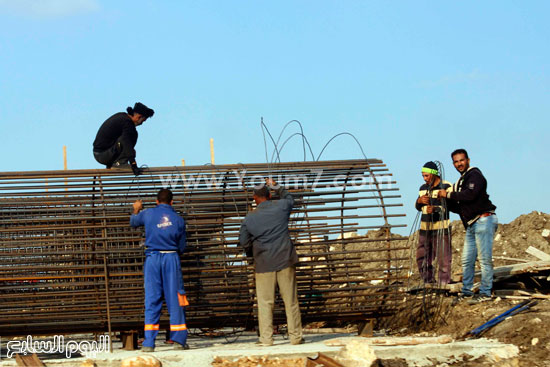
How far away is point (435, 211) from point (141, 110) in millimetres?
4244

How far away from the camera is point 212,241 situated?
926 centimetres

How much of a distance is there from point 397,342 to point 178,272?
2.52 m

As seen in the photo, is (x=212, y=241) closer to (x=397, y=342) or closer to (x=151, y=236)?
(x=151, y=236)

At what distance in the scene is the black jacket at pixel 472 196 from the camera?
386 inches

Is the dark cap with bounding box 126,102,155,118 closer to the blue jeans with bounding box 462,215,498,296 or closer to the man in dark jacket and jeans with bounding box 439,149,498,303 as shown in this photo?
the man in dark jacket and jeans with bounding box 439,149,498,303

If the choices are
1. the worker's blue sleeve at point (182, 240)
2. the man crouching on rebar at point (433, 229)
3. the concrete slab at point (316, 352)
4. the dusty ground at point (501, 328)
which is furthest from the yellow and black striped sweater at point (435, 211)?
the worker's blue sleeve at point (182, 240)

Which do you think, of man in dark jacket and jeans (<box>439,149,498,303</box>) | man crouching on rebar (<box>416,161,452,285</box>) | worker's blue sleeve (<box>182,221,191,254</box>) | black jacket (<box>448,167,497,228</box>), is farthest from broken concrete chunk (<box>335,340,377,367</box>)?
man crouching on rebar (<box>416,161,452,285</box>)

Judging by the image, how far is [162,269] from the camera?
8.51 meters

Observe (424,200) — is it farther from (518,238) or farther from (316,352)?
(518,238)

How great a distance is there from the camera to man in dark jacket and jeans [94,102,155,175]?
379 inches

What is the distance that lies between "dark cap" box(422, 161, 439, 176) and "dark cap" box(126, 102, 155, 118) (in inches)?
150

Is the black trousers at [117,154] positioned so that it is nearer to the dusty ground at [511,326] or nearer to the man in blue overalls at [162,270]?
the man in blue overalls at [162,270]

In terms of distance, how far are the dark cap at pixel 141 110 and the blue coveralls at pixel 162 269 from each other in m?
1.81

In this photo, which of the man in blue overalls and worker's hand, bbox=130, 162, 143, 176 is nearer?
the man in blue overalls
